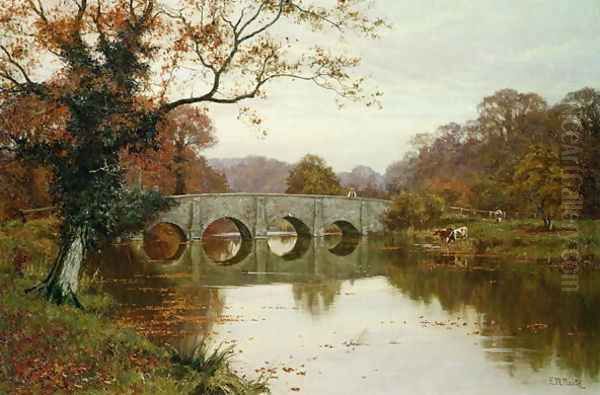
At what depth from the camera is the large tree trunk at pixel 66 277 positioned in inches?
459

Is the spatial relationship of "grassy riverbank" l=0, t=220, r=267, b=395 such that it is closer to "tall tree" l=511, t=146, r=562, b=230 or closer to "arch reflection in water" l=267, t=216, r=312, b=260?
"tall tree" l=511, t=146, r=562, b=230

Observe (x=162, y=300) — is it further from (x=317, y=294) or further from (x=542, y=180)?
(x=542, y=180)

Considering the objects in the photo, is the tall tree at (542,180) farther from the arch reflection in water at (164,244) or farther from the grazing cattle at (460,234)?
the arch reflection in water at (164,244)

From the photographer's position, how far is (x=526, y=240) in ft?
82.8

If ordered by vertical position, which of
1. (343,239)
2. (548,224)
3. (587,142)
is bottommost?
(343,239)

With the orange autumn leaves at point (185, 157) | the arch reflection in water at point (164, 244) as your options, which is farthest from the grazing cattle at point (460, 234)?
the orange autumn leaves at point (185, 157)

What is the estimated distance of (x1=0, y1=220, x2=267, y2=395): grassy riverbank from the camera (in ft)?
23.0

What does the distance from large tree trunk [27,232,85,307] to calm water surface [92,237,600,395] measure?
4.80ft

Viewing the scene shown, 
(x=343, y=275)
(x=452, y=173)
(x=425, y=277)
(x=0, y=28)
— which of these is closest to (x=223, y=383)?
(x=0, y=28)

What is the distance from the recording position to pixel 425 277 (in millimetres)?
20031

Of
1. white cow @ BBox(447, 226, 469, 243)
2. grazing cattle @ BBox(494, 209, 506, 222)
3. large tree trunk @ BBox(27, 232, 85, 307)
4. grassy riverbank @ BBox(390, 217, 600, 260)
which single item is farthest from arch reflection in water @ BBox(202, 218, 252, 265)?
large tree trunk @ BBox(27, 232, 85, 307)
